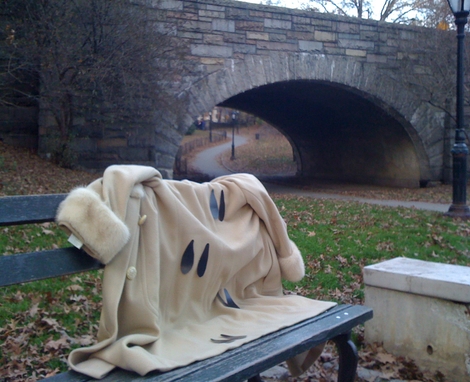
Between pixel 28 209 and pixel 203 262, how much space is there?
97cm

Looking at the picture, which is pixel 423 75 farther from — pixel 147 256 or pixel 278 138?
pixel 278 138

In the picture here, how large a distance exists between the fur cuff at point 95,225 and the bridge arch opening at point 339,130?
1134 cm

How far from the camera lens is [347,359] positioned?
3.00 meters

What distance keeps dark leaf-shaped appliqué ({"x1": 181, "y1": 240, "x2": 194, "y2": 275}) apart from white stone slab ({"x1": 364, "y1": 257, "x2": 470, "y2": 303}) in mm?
1704

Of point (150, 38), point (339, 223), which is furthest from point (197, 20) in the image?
point (339, 223)

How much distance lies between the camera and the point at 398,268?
13.4ft

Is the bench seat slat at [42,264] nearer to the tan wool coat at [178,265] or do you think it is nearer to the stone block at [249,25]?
the tan wool coat at [178,265]

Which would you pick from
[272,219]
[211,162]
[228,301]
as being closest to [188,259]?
[228,301]

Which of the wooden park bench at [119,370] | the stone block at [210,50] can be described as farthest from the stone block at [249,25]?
the wooden park bench at [119,370]

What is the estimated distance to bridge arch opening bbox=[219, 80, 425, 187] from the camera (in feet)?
50.4

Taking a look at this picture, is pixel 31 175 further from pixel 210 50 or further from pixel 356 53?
pixel 356 53

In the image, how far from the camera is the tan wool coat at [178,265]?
7.57 ft

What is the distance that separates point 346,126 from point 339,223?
10.6 meters

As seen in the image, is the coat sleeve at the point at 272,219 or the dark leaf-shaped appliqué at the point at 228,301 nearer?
the dark leaf-shaped appliqué at the point at 228,301
